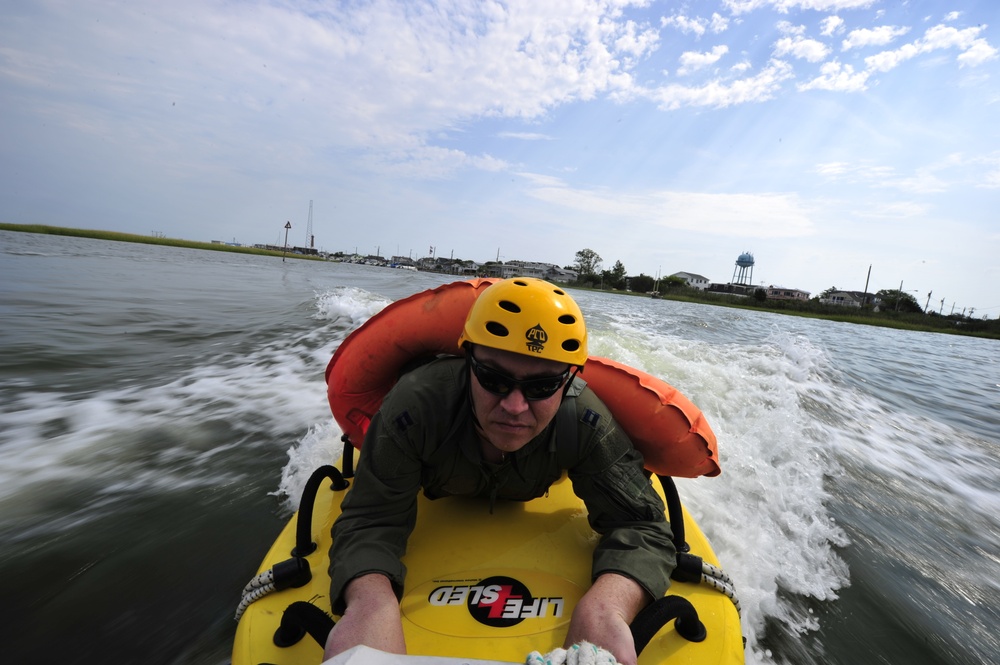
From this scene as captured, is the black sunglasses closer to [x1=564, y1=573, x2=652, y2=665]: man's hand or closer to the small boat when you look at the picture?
the small boat

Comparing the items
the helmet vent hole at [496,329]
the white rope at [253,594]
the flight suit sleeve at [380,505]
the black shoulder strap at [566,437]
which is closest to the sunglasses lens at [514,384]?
the helmet vent hole at [496,329]

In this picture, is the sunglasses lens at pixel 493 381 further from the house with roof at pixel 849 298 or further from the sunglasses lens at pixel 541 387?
the house with roof at pixel 849 298

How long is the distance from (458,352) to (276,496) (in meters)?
2.38

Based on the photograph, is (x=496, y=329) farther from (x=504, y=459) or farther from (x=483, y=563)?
(x=483, y=563)

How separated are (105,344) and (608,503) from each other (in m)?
8.92

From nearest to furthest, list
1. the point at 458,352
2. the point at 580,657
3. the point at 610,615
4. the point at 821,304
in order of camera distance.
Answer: the point at 580,657
the point at 610,615
the point at 458,352
the point at 821,304

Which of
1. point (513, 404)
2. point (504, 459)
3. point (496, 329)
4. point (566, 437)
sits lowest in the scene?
point (504, 459)

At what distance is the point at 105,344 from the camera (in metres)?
7.45

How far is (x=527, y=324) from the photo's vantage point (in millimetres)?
1727

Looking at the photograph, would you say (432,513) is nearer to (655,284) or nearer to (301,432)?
(301,432)

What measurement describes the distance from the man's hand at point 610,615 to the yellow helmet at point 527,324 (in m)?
0.87

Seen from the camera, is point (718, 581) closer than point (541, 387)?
No

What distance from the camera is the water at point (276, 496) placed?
249 cm

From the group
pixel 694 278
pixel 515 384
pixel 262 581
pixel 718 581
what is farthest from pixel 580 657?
pixel 694 278
